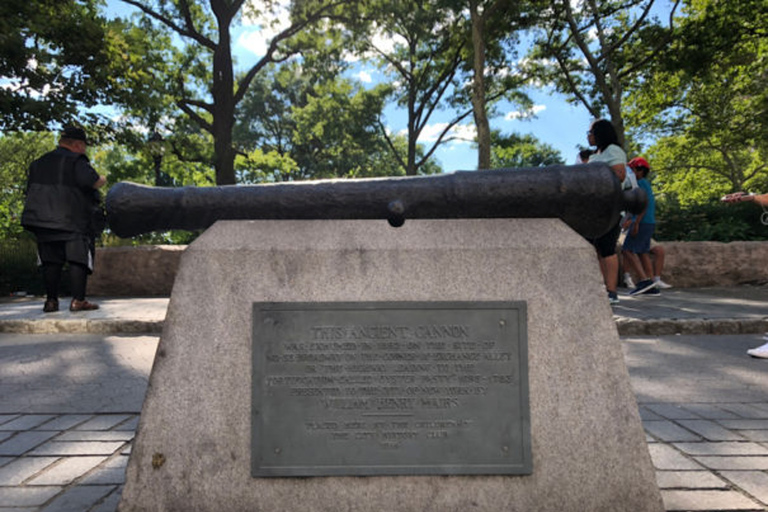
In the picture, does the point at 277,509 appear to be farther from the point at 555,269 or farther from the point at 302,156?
the point at 302,156

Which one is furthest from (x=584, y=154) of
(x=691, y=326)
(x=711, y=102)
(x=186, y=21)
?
(x=711, y=102)

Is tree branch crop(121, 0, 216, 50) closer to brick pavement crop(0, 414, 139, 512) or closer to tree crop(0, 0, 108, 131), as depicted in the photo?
tree crop(0, 0, 108, 131)

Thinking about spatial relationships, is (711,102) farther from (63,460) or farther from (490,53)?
(63,460)

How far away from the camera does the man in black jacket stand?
654 cm

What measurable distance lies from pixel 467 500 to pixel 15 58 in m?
13.0

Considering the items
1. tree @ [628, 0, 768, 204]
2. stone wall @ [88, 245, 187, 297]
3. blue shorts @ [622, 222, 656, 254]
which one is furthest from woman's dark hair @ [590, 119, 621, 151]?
tree @ [628, 0, 768, 204]

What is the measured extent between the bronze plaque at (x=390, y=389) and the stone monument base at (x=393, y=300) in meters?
0.05

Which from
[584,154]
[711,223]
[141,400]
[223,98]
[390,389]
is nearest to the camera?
[390,389]

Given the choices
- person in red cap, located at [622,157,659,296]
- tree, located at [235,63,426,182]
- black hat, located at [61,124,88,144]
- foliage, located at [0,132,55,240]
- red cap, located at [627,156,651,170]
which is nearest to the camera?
black hat, located at [61,124,88,144]

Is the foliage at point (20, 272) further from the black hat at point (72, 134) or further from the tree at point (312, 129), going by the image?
the tree at point (312, 129)

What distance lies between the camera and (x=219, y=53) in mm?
16531

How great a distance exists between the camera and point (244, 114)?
1518 inches

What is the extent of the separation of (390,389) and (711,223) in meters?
13.0

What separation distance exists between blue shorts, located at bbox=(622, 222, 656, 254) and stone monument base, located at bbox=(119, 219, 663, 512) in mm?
6744
